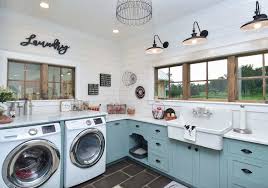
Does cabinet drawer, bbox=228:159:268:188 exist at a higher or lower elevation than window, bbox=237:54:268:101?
lower

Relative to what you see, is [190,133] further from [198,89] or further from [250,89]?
[250,89]

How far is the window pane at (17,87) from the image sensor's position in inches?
100

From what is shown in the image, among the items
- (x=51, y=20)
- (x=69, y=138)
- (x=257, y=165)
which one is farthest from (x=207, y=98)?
(x=51, y=20)

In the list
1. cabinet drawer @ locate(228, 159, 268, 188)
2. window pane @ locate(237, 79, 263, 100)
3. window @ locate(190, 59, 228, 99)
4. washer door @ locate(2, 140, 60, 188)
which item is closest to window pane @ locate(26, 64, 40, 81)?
washer door @ locate(2, 140, 60, 188)

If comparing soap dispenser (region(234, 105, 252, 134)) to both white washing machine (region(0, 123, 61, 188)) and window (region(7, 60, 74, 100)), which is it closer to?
white washing machine (region(0, 123, 61, 188))

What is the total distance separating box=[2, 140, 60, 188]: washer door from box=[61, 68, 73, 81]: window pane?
1593 mm

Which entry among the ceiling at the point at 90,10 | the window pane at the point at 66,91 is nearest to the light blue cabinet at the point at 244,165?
the ceiling at the point at 90,10

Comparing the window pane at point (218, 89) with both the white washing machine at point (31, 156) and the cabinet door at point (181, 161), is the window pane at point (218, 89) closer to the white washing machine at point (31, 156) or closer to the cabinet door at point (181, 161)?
the cabinet door at point (181, 161)

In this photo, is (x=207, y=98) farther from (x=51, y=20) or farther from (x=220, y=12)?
(x=51, y=20)

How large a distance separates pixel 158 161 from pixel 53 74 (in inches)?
100

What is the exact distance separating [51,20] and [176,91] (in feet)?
8.79

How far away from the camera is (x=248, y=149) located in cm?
170

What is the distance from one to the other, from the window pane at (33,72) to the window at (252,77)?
339cm

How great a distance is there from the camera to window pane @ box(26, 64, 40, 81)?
8.96 ft
